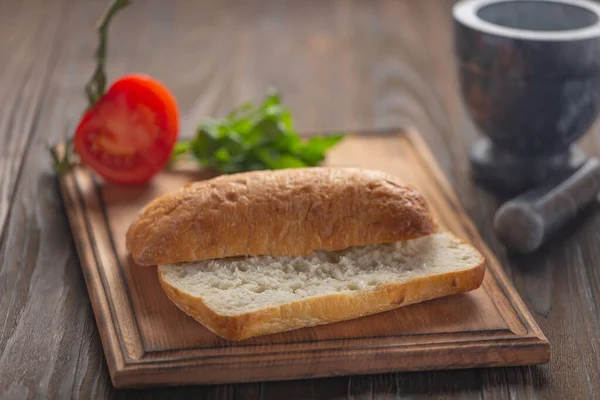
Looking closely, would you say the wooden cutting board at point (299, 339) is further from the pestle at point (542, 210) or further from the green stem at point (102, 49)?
the green stem at point (102, 49)

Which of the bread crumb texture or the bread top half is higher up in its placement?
the bread top half

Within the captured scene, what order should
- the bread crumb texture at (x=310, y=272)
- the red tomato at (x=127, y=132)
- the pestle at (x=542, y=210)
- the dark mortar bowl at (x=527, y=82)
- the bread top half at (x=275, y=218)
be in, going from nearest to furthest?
the bread crumb texture at (x=310, y=272) → the bread top half at (x=275, y=218) → the pestle at (x=542, y=210) → the dark mortar bowl at (x=527, y=82) → the red tomato at (x=127, y=132)

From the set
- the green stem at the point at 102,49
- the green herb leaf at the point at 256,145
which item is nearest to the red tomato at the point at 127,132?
the green stem at the point at 102,49

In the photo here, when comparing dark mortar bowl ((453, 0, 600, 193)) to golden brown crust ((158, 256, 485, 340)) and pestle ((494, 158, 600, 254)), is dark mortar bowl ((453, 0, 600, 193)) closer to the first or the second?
pestle ((494, 158, 600, 254))

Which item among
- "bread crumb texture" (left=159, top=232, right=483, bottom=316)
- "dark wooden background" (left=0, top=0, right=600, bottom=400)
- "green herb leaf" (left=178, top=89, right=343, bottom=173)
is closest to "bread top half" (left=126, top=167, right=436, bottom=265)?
"bread crumb texture" (left=159, top=232, right=483, bottom=316)

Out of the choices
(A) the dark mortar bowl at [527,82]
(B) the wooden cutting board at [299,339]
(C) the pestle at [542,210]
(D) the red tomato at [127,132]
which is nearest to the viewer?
(B) the wooden cutting board at [299,339]

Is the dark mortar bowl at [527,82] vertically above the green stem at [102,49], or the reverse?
the green stem at [102,49]
